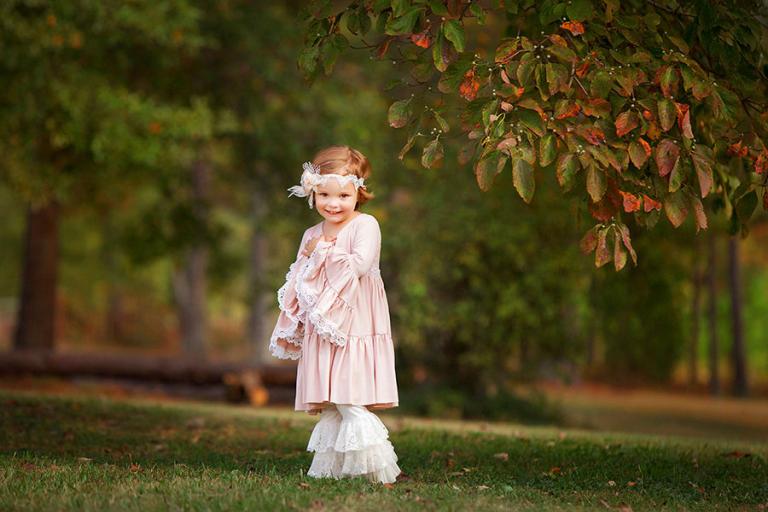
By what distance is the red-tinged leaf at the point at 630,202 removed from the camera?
18.1 feet

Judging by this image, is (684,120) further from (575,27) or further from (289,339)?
(289,339)

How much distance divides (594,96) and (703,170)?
2.28 feet

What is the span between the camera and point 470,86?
220 inches

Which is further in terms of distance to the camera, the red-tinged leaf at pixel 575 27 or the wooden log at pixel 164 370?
the wooden log at pixel 164 370

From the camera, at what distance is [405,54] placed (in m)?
6.19

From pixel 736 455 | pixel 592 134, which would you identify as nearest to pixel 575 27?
pixel 592 134

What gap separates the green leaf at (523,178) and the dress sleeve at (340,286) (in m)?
1.09

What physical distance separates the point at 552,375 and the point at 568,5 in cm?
1167

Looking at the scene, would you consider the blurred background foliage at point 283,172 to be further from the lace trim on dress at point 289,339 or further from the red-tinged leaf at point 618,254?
the red-tinged leaf at point 618,254

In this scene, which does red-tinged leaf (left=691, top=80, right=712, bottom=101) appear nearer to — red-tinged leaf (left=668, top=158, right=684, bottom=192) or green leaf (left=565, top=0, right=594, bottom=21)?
red-tinged leaf (left=668, top=158, right=684, bottom=192)

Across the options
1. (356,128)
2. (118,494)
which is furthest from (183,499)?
(356,128)

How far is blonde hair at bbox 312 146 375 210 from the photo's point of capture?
235 inches

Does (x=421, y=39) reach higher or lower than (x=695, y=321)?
higher

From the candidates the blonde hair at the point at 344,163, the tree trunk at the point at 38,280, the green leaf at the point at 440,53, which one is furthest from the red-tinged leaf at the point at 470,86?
the tree trunk at the point at 38,280
